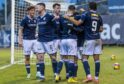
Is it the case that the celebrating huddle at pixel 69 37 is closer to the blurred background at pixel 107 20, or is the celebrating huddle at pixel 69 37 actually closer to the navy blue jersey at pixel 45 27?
the navy blue jersey at pixel 45 27

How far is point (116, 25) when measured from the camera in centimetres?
3941

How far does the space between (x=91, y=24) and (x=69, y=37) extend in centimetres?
79

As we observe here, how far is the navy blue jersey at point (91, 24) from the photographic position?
13.7 metres

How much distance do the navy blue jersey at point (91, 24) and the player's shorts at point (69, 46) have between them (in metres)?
0.45

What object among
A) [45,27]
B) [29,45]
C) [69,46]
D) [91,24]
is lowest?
[29,45]

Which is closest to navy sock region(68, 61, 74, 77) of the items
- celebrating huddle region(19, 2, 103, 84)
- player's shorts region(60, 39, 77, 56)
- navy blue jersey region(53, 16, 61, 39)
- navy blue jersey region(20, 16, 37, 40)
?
celebrating huddle region(19, 2, 103, 84)

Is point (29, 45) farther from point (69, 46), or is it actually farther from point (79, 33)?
point (69, 46)

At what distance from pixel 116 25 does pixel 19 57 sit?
16705mm

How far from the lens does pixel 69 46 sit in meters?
14.0

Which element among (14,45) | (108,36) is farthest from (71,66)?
(108,36)

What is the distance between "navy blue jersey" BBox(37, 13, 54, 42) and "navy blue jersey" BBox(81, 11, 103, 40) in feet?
4.21

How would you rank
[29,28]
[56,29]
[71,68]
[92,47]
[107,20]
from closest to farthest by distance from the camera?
1. [92,47]
2. [71,68]
3. [56,29]
4. [29,28]
5. [107,20]

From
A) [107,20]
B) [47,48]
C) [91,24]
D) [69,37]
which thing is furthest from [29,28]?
[107,20]

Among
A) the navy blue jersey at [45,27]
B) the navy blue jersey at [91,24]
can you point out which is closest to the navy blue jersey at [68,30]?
the navy blue jersey at [91,24]
